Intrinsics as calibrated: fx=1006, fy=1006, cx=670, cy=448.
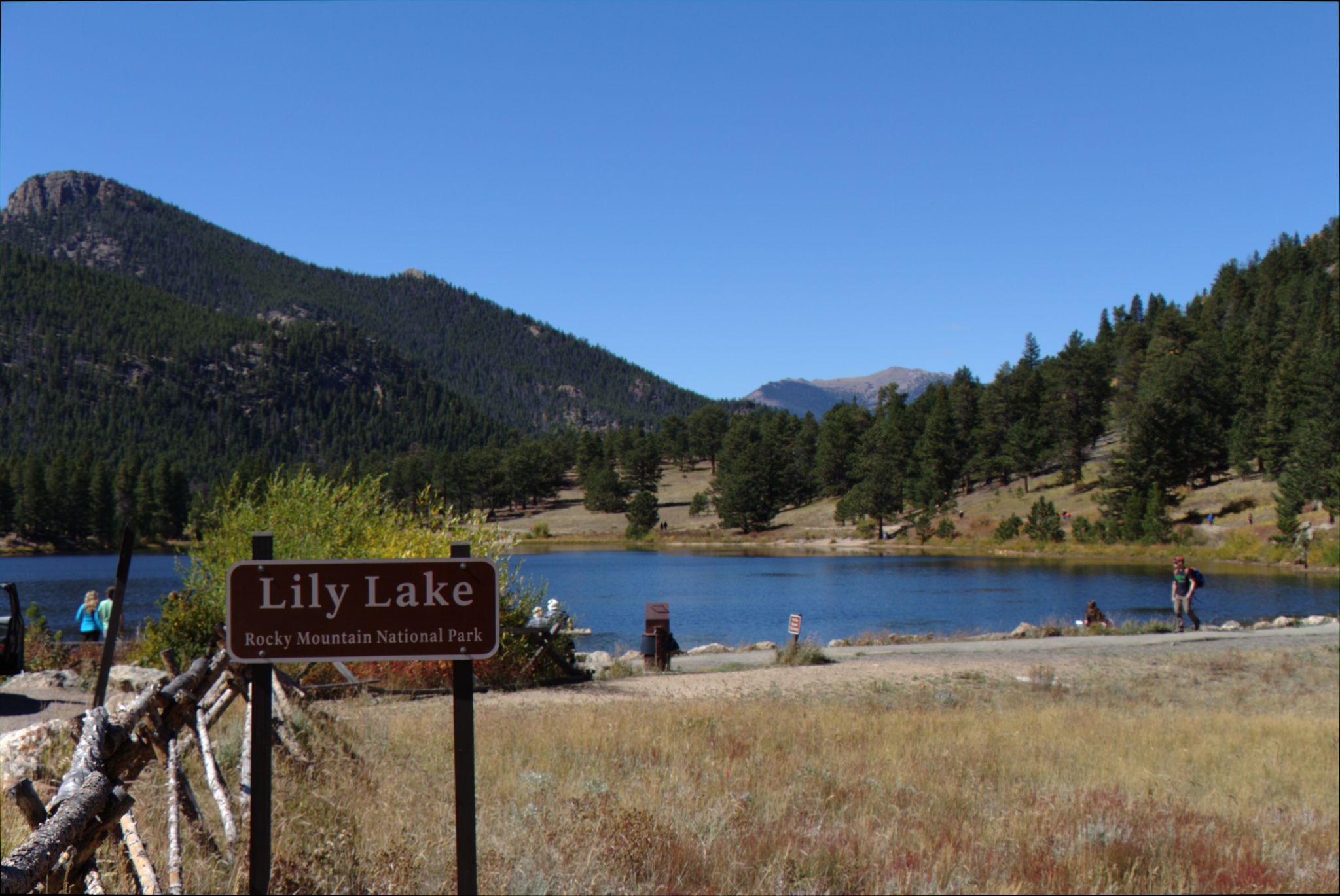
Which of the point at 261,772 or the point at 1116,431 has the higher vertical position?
the point at 1116,431

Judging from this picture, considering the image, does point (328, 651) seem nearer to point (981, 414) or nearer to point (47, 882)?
point (47, 882)

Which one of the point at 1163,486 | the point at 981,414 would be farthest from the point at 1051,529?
the point at 981,414

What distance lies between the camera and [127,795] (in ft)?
17.4

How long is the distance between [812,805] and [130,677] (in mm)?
12744

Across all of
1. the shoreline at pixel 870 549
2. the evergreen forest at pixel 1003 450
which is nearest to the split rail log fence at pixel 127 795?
the shoreline at pixel 870 549

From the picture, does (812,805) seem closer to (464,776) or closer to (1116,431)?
(464,776)

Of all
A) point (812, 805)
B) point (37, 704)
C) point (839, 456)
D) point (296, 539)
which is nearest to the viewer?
point (812, 805)

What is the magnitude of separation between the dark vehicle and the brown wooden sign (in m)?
12.4

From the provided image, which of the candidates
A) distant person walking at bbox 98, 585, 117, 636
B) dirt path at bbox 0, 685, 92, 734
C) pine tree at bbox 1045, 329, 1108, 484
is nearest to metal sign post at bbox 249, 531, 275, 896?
dirt path at bbox 0, 685, 92, 734

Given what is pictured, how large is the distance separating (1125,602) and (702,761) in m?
35.3

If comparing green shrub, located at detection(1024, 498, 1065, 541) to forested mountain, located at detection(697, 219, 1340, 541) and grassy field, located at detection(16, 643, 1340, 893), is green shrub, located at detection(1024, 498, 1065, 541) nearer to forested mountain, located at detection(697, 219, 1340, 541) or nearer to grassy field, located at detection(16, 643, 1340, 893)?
forested mountain, located at detection(697, 219, 1340, 541)

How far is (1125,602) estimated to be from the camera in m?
39.5

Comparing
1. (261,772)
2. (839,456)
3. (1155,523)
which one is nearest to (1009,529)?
(1155,523)

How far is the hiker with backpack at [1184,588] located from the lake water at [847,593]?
5489 mm
